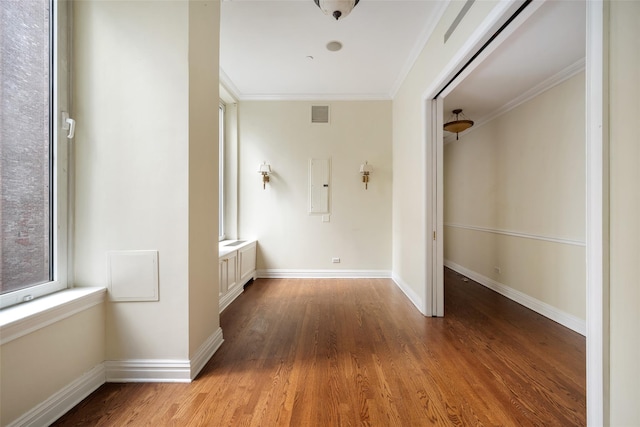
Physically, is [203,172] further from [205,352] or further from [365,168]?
[365,168]

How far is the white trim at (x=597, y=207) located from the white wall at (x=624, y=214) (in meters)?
0.02

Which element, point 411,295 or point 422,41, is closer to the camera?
point 422,41

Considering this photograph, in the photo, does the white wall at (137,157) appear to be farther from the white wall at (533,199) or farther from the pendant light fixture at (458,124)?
the white wall at (533,199)

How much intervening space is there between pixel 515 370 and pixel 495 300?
5.64ft

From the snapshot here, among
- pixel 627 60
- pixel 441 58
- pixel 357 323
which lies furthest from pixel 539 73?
pixel 357 323

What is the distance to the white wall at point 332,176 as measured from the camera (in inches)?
169

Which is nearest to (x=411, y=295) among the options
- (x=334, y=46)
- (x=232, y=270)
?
(x=232, y=270)

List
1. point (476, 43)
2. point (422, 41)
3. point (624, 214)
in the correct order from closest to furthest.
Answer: point (624, 214) < point (476, 43) < point (422, 41)

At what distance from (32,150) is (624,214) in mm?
2887

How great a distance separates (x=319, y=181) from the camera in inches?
169

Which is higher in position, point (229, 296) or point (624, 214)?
point (624, 214)

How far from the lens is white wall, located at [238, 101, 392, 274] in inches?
169

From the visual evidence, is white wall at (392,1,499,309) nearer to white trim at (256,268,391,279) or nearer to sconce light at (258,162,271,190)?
white trim at (256,268,391,279)

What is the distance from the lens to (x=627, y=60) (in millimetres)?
947
